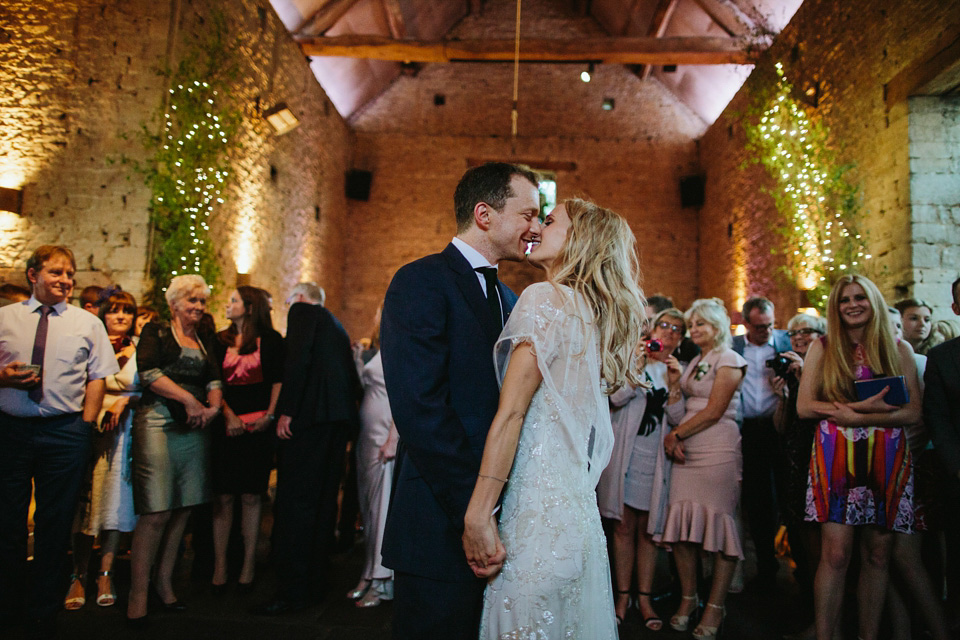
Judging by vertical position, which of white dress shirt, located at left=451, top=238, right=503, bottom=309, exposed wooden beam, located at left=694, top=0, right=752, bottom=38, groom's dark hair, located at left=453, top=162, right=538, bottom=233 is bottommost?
white dress shirt, located at left=451, top=238, right=503, bottom=309

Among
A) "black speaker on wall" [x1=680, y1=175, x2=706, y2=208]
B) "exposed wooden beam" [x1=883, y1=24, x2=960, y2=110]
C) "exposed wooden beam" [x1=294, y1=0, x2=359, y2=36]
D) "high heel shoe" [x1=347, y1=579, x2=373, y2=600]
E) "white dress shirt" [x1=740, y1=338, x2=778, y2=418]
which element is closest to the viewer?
"high heel shoe" [x1=347, y1=579, x2=373, y2=600]

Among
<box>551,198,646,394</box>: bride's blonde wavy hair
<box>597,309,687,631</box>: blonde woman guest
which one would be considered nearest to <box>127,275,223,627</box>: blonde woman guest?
<box>597,309,687,631</box>: blonde woman guest

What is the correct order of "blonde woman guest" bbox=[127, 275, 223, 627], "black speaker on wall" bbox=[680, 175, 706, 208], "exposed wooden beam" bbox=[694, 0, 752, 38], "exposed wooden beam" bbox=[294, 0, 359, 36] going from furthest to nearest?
"black speaker on wall" bbox=[680, 175, 706, 208], "exposed wooden beam" bbox=[294, 0, 359, 36], "exposed wooden beam" bbox=[694, 0, 752, 38], "blonde woman guest" bbox=[127, 275, 223, 627]

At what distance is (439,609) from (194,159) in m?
5.32

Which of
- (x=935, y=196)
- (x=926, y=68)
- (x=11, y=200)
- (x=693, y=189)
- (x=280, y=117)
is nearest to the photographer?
(x=926, y=68)

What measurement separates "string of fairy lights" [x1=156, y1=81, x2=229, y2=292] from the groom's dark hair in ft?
14.5

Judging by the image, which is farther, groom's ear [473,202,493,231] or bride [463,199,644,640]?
groom's ear [473,202,493,231]

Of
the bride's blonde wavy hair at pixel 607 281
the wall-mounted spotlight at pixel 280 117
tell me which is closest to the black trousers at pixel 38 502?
the bride's blonde wavy hair at pixel 607 281

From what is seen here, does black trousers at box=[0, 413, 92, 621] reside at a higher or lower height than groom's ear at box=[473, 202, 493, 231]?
lower

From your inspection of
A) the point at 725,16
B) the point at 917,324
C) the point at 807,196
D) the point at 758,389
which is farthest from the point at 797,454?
the point at 725,16

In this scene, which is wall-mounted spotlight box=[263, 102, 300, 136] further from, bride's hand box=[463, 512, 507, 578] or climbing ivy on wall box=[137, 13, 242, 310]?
bride's hand box=[463, 512, 507, 578]

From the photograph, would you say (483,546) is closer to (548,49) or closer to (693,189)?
(548,49)

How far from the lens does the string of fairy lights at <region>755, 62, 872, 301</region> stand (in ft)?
18.2

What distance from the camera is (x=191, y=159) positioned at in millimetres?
5410
